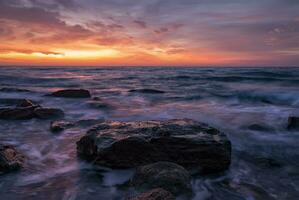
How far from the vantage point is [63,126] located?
8.32 metres

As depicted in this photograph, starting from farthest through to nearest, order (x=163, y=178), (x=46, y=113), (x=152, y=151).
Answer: (x=46, y=113), (x=152, y=151), (x=163, y=178)

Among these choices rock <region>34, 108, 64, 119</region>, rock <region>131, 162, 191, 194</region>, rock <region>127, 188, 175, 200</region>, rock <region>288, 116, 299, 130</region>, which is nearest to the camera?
rock <region>127, 188, 175, 200</region>

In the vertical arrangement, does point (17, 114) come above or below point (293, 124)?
above

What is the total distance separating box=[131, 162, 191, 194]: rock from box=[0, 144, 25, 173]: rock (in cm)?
208

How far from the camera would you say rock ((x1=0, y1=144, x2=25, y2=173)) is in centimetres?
502

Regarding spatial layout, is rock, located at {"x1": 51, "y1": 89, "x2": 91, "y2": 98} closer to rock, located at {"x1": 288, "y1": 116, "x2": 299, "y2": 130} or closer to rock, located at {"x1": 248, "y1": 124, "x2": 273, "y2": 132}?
rock, located at {"x1": 248, "y1": 124, "x2": 273, "y2": 132}

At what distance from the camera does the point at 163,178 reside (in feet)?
13.8

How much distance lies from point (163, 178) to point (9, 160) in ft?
9.01

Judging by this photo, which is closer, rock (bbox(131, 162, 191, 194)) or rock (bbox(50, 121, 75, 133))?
rock (bbox(131, 162, 191, 194))

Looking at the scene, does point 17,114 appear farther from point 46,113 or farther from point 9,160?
point 9,160

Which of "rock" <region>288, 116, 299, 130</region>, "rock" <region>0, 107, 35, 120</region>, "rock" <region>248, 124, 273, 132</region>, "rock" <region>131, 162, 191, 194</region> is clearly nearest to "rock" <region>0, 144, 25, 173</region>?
"rock" <region>131, 162, 191, 194</region>

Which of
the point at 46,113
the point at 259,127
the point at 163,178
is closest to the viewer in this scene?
the point at 163,178

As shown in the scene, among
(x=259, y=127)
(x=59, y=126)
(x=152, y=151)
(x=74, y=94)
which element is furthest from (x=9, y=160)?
(x=74, y=94)

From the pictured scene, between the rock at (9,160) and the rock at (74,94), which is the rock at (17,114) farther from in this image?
the rock at (74,94)
